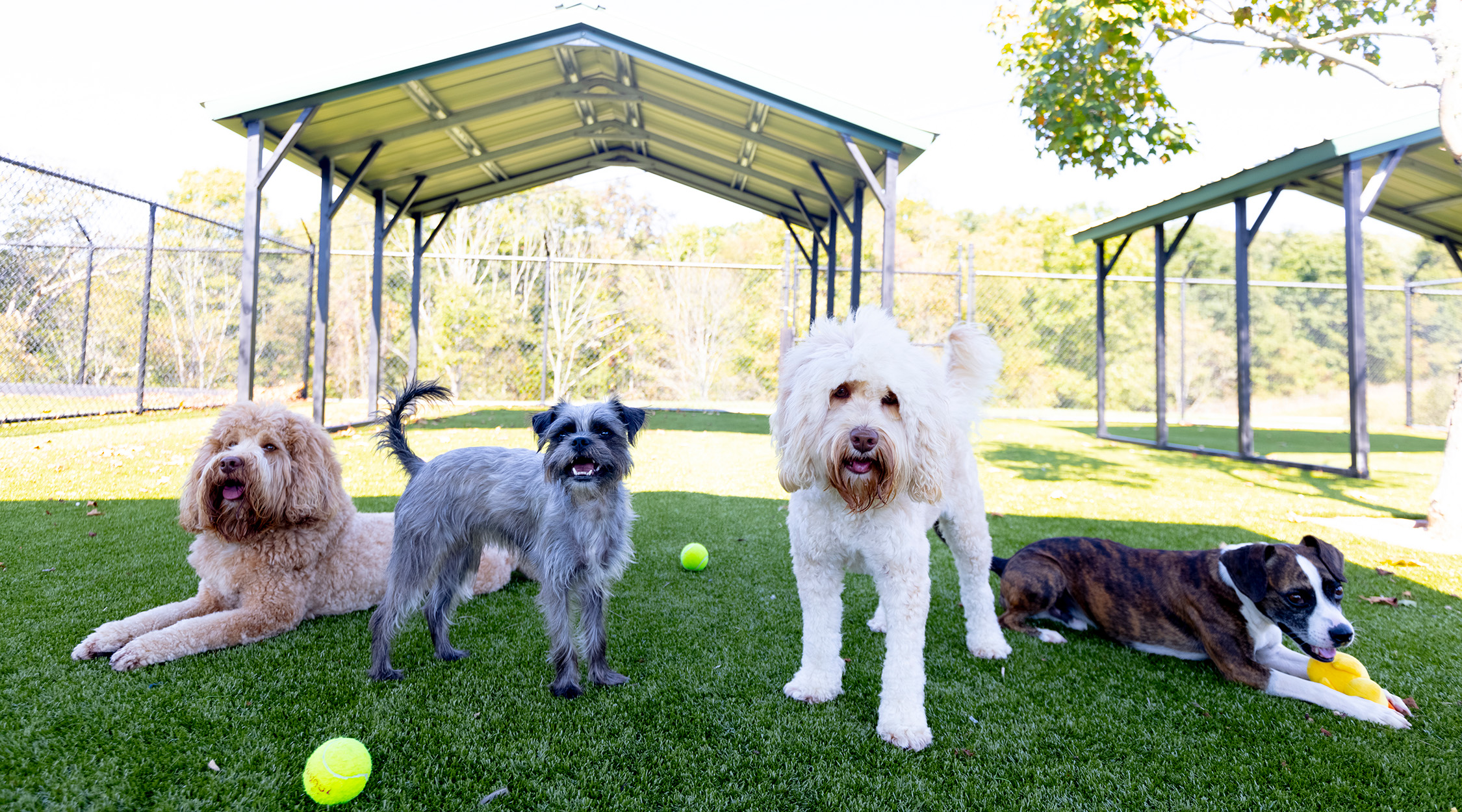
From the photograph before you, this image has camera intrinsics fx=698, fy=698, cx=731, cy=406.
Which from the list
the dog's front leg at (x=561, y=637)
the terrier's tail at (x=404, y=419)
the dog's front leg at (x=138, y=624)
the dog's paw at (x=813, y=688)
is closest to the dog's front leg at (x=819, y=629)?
→ the dog's paw at (x=813, y=688)

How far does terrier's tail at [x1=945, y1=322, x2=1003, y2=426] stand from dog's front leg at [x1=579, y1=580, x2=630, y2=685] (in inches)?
72.2

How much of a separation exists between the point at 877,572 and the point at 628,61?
8996 mm

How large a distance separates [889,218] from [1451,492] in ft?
19.0

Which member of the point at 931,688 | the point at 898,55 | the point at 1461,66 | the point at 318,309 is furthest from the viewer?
the point at 898,55

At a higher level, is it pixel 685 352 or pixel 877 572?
pixel 685 352

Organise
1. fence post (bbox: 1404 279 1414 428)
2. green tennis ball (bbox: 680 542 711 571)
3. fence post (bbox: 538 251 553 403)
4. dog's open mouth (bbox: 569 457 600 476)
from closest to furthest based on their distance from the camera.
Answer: dog's open mouth (bbox: 569 457 600 476), green tennis ball (bbox: 680 542 711 571), fence post (bbox: 538 251 553 403), fence post (bbox: 1404 279 1414 428)

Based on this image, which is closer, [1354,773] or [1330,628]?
[1354,773]

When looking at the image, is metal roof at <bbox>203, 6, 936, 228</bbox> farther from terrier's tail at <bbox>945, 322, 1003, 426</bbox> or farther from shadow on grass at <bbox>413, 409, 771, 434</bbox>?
terrier's tail at <bbox>945, 322, 1003, 426</bbox>

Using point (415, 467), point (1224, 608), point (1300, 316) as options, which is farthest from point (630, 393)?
point (1300, 316)

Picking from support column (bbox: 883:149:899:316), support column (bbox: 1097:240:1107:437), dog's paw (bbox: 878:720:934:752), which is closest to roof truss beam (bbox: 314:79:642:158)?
support column (bbox: 883:149:899:316)

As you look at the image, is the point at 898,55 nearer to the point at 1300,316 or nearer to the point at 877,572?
the point at 1300,316

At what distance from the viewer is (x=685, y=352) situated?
687 inches

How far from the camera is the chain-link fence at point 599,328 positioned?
999 centimetres

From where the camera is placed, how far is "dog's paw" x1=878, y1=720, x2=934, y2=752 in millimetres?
2406
